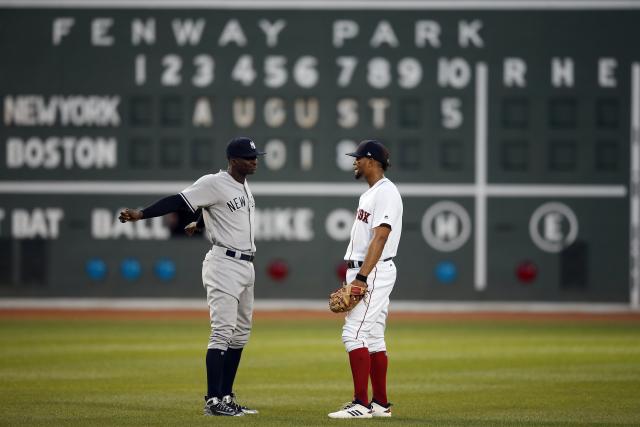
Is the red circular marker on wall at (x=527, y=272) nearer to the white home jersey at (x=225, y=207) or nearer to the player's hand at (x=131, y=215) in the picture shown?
the white home jersey at (x=225, y=207)

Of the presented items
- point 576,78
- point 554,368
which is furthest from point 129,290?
point 554,368

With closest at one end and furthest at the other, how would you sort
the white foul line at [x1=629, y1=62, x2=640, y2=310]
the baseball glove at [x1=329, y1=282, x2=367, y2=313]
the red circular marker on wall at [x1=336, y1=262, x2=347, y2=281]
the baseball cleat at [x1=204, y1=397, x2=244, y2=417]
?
the baseball glove at [x1=329, y1=282, x2=367, y2=313]
the baseball cleat at [x1=204, y1=397, x2=244, y2=417]
the red circular marker on wall at [x1=336, y1=262, x2=347, y2=281]
the white foul line at [x1=629, y1=62, x2=640, y2=310]

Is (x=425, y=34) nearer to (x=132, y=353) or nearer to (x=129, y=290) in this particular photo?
(x=129, y=290)

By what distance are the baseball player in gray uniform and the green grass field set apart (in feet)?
1.04

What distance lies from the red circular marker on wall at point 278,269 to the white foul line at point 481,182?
117 inches

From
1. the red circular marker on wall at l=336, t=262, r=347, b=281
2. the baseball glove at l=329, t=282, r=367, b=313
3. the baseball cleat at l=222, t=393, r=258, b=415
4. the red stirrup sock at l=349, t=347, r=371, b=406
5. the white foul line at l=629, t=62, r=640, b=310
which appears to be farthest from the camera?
the white foul line at l=629, t=62, r=640, b=310

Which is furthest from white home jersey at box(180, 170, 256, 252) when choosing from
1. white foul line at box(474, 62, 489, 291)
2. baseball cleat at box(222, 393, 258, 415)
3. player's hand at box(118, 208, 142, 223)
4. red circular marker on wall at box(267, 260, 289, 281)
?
white foul line at box(474, 62, 489, 291)

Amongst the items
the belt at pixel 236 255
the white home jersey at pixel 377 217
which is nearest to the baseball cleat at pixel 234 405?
the belt at pixel 236 255

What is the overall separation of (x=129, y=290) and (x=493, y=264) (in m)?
5.68

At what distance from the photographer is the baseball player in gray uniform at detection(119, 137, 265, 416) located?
8375 mm

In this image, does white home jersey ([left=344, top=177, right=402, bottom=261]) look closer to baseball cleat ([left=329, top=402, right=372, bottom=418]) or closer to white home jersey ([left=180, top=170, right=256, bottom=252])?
white home jersey ([left=180, top=170, right=256, bottom=252])

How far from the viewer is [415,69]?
20.1 meters

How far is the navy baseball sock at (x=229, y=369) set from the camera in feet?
28.2

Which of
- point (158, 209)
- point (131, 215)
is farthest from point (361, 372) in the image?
point (131, 215)
